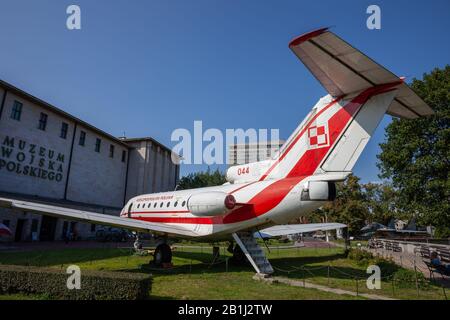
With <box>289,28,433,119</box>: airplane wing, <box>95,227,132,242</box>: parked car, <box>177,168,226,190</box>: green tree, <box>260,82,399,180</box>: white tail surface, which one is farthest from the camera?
<box>177,168,226,190</box>: green tree

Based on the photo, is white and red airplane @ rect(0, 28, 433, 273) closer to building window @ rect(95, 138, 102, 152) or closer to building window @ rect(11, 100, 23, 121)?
building window @ rect(11, 100, 23, 121)

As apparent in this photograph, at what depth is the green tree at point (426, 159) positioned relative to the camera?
26.8 metres

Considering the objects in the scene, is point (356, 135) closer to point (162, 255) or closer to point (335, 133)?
point (335, 133)

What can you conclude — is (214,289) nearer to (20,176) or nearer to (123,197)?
(20,176)

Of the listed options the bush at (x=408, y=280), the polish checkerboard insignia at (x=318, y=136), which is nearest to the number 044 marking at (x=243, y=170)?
the polish checkerboard insignia at (x=318, y=136)

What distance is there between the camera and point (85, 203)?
35906 mm

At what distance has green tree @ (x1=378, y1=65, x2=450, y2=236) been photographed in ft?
87.9

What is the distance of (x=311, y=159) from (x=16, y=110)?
29.3m

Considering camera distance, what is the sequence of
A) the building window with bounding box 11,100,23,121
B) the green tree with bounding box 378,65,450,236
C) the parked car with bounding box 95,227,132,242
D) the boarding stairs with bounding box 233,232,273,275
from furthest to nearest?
the parked car with bounding box 95,227,132,242 < the building window with bounding box 11,100,23,121 < the green tree with bounding box 378,65,450,236 < the boarding stairs with bounding box 233,232,273,275

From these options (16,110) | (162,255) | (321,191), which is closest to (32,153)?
(16,110)

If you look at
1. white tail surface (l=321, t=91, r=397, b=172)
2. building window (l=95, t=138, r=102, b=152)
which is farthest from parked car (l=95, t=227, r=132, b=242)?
white tail surface (l=321, t=91, r=397, b=172)
